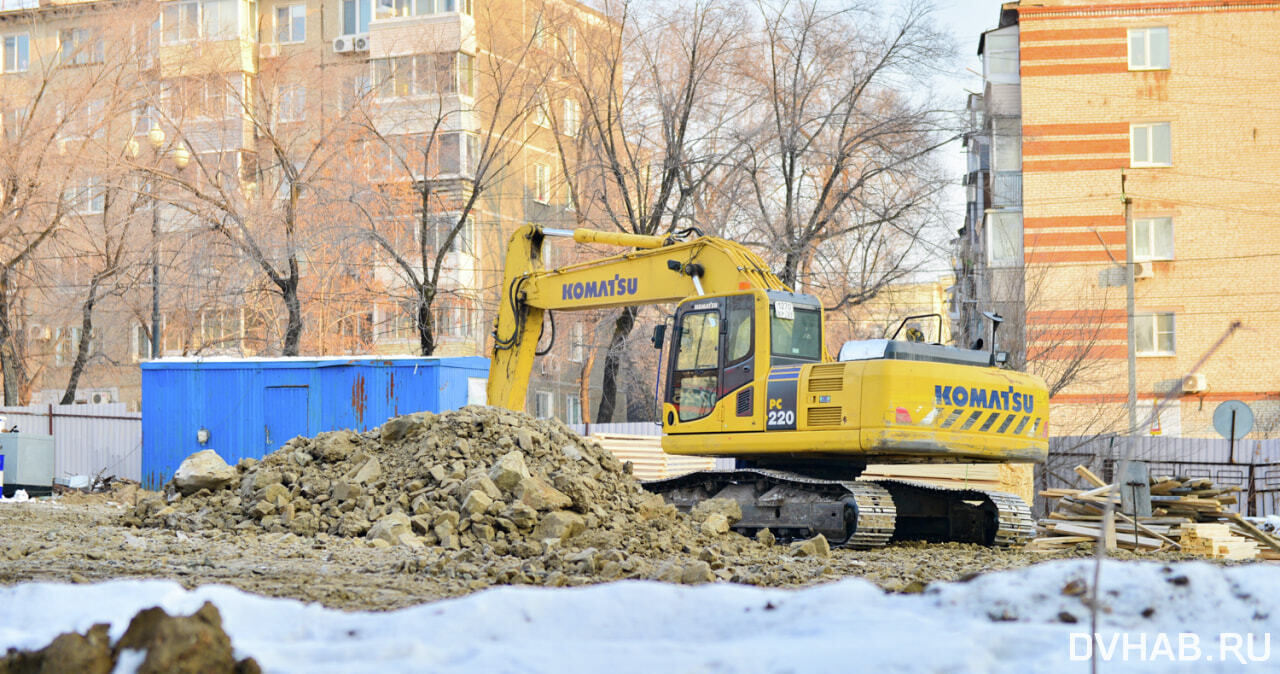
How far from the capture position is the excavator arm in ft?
48.6

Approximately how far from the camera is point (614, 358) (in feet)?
95.7

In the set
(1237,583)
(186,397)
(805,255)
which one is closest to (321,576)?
(1237,583)

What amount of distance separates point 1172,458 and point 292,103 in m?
20.7

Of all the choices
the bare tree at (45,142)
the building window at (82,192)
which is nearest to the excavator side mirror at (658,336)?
the bare tree at (45,142)

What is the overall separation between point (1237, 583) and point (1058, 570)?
788mm

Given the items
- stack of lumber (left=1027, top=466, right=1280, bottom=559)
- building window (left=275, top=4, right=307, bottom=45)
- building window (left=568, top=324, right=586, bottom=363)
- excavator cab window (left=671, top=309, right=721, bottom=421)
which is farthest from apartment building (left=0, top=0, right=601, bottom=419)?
stack of lumber (left=1027, top=466, right=1280, bottom=559)

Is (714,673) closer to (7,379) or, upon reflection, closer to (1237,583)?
(1237,583)

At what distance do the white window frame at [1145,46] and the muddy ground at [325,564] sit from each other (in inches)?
1025

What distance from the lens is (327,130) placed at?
28578mm

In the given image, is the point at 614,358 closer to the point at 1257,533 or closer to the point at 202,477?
the point at 202,477

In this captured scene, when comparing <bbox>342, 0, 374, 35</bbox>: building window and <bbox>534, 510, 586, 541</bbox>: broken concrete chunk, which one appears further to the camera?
<bbox>342, 0, 374, 35</bbox>: building window

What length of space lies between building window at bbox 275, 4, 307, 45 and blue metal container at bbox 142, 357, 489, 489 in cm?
2543

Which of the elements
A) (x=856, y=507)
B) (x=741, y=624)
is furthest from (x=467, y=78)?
(x=741, y=624)

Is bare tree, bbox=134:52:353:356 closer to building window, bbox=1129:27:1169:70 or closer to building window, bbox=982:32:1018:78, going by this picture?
building window, bbox=982:32:1018:78
